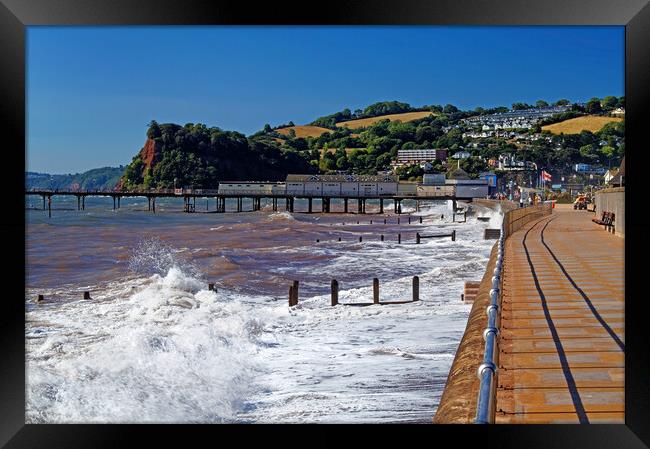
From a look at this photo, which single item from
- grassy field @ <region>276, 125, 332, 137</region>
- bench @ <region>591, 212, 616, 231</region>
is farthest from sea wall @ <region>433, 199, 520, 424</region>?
grassy field @ <region>276, 125, 332, 137</region>

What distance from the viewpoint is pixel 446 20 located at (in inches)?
161

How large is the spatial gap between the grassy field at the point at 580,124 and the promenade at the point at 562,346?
14283 mm

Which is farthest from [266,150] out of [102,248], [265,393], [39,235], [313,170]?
[265,393]

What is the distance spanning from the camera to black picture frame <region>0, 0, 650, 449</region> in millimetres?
3785

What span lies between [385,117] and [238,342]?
2263cm

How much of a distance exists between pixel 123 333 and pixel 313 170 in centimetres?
3706

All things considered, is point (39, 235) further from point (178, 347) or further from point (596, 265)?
point (596, 265)

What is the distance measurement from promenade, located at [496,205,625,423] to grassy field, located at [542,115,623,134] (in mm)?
14283

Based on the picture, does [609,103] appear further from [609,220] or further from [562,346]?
[562,346]

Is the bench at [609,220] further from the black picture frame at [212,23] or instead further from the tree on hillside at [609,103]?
the black picture frame at [212,23]

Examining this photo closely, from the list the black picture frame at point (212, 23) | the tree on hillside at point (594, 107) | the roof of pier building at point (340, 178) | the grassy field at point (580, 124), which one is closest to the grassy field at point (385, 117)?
the grassy field at point (580, 124)

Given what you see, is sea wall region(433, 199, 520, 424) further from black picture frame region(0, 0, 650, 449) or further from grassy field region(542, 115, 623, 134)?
grassy field region(542, 115, 623, 134)

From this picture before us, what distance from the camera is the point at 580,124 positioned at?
71.3 feet
